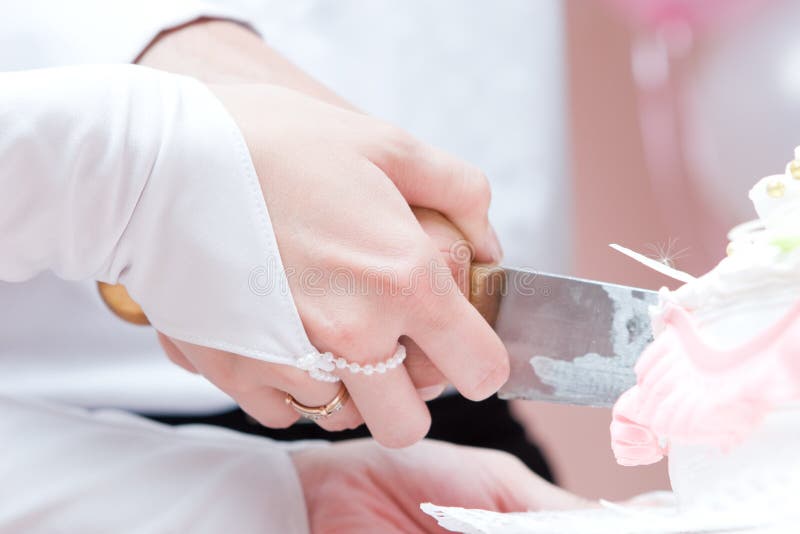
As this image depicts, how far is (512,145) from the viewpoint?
50.9 inches

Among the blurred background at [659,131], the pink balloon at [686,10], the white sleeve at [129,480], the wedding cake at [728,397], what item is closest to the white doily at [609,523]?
the wedding cake at [728,397]

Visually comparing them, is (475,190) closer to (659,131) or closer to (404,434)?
(404,434)

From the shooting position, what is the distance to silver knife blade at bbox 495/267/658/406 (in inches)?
25.6

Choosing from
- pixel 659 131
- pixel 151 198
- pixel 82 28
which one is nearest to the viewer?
pixel 151 198

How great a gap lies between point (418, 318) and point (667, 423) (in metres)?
0.23

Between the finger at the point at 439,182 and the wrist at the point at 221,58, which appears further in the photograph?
the wrist at the point at 221,58

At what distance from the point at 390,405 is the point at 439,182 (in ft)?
0.58

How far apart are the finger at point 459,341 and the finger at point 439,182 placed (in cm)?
8

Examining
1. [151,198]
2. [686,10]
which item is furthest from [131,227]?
[686,10]

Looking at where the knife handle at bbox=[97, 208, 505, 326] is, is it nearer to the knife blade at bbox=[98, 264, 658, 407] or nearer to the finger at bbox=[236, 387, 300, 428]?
the knife blade at bbox=[98, 264, 658, 407]

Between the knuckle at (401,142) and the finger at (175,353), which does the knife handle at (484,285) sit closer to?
the knuckle at (401,142)

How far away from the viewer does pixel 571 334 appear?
67 cm

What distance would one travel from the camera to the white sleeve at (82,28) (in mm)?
795

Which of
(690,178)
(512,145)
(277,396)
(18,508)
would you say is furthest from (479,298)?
(690,178)
